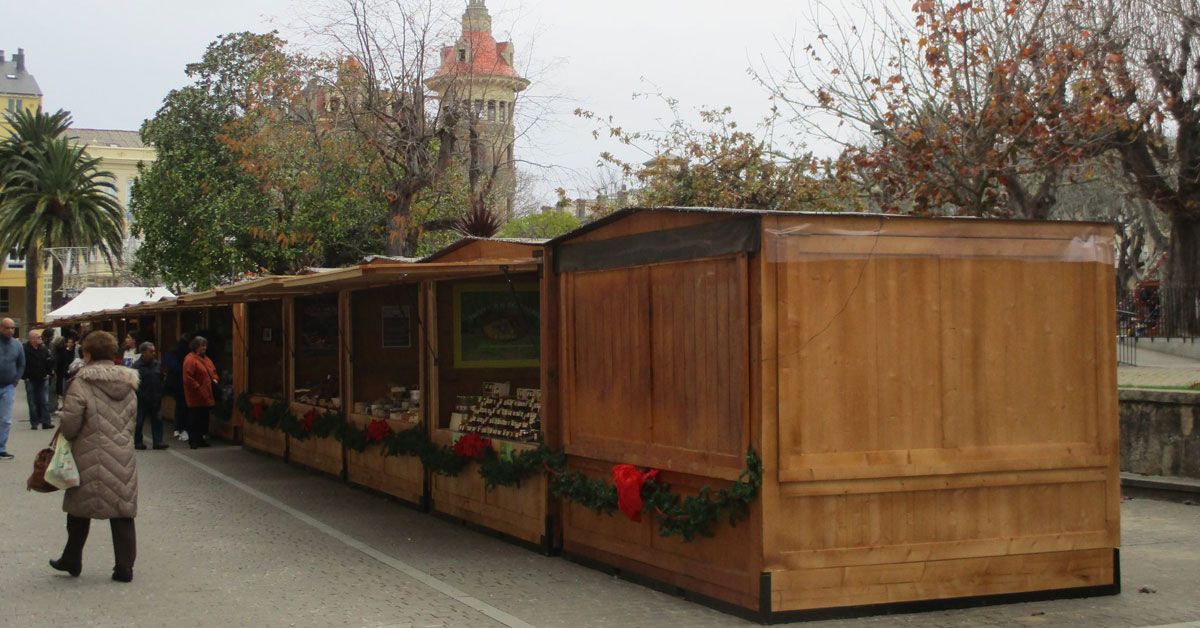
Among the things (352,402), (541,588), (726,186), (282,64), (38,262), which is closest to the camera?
(541,588)

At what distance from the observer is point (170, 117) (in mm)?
37625

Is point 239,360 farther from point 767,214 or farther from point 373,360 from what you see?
point 767,214

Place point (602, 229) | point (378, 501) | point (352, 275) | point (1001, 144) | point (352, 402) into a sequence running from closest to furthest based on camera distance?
point (602, 229) < point (352, 275) < point (378, 501) < point (352, 402) < point (1001, 144)

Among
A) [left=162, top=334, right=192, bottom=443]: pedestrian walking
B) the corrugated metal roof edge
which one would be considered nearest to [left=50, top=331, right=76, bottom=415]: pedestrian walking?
[left=162, top=334, right=192, bottom=443]: pedestrian walking

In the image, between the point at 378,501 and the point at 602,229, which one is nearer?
the point at 602,229

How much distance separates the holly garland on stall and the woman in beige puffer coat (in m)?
3.00

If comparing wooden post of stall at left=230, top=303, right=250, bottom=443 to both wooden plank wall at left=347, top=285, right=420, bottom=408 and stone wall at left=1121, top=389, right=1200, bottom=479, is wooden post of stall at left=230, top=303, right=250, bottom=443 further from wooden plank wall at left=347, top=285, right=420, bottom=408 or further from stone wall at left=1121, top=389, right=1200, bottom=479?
stone wall at left=1121, top=389, right=1200, bottom=479

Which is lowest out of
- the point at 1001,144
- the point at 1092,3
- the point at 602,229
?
the point at 602,229

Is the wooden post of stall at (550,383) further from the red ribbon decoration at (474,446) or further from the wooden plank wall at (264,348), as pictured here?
the wooden plank wall at (264,348)

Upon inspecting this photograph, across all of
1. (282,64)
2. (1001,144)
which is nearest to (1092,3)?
(1001,144)

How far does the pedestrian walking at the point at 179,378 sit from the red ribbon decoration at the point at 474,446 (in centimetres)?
1075

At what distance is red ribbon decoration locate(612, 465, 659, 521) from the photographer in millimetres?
8578

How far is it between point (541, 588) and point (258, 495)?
6.32 m

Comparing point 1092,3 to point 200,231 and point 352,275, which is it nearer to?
point 352,275
